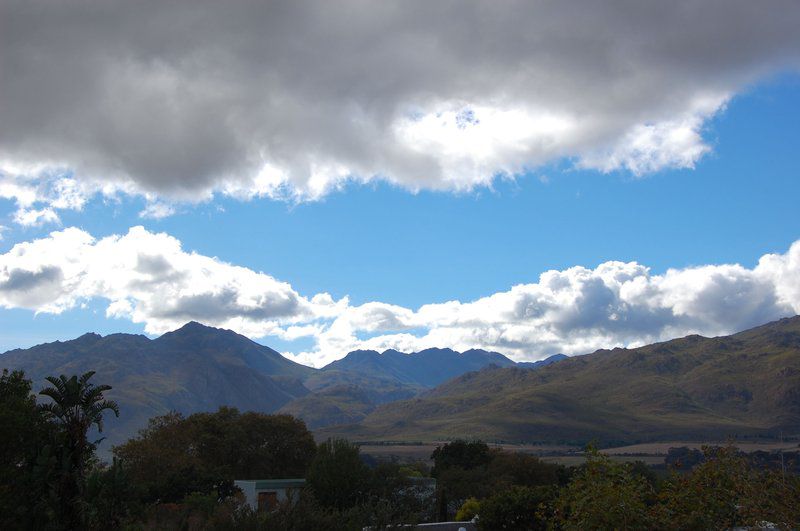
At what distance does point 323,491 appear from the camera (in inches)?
2003

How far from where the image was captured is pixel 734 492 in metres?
16.7

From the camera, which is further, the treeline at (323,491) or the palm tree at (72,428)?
the palm tree at (72,428)

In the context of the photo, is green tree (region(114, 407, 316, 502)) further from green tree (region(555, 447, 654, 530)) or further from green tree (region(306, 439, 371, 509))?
green tree (region(555, 447, 654, 530))

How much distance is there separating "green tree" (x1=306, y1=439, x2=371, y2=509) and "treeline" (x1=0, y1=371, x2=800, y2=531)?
0.07 m

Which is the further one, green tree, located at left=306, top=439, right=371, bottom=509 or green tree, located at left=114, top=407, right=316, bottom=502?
green tree, located at left=114, top=407, right=316, bottom=502

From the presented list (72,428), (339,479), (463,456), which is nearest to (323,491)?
(339,479)

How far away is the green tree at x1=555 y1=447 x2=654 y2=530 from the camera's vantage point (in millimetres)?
16219

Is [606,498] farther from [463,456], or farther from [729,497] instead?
[463,456]

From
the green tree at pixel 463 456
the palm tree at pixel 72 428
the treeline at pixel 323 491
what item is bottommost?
the green tree at pixel 463 456

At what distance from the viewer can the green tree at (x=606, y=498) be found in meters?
16.2

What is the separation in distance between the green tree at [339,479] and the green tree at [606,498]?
1353 inches

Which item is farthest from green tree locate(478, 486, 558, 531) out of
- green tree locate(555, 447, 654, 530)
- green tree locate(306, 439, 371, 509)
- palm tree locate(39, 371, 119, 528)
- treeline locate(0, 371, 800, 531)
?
palm tree locate(39, 371, 119, 528)

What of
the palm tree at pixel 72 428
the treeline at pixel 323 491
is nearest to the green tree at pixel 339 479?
the treeline at pixel 323 491

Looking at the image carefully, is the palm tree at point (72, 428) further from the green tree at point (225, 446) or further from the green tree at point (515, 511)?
the green tree at point (225, 446)
